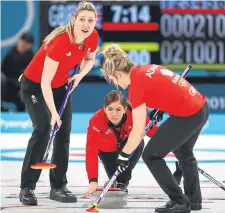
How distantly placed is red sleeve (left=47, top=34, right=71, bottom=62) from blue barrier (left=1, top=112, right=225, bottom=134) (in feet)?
16.9

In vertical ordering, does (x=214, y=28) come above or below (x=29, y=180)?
above

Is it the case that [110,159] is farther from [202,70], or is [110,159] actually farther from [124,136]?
[202,70]

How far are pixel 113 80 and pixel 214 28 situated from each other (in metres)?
6.27

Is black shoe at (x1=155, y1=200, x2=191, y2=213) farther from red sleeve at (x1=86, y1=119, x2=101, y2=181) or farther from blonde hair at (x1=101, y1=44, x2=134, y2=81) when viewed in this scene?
blonde hair at (x1=101, y1=44, x2=134, y2=81)

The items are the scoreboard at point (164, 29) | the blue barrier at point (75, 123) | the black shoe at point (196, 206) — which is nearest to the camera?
the black shoe at point (196, 206)

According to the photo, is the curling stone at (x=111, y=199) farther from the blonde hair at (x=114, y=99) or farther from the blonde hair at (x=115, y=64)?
the blonde hair at (x=115, y=64)

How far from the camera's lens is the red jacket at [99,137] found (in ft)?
16.7

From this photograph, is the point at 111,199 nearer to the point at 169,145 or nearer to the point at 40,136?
the point at 169,145

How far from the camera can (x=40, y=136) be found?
5.19 meters

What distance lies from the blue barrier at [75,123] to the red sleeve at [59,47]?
5.15m

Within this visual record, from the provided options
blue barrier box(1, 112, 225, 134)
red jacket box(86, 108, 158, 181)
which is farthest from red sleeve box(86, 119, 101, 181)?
blue barrier box(1, 112, 225, 134)

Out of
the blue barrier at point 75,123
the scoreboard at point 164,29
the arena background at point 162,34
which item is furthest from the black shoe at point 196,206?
the scoreboard at point 164,29

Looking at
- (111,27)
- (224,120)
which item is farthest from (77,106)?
(224,120)

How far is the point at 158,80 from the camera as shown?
464 centimetres
